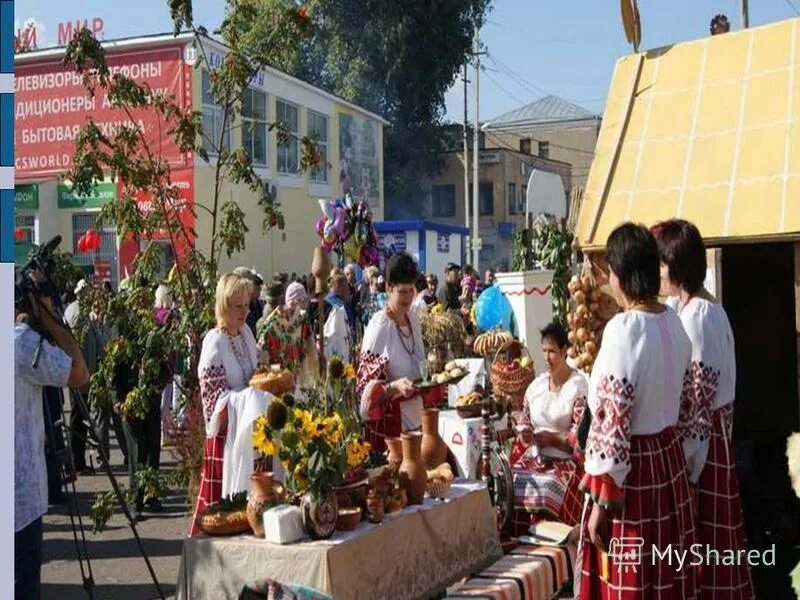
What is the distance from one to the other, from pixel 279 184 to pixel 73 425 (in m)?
17.9

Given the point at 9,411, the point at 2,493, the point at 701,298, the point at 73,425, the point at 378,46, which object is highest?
the point at 378,46

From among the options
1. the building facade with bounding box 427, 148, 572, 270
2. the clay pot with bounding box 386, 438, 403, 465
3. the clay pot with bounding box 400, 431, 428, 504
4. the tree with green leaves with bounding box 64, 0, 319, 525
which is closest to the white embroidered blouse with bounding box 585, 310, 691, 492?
the clay pot with bounding box 400, 431, 428, 504

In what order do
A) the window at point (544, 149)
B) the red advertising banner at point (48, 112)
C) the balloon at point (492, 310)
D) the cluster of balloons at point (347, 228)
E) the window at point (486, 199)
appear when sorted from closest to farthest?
1. the cluster of balloons at point (347, 228)
2. the balloon at point (492, 310)
3. the red advertising banner at point (48, 112)
4. the window at point (486, 199)
5. the window at point (544, 149)

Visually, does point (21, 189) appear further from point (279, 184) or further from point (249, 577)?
point (249, 577)

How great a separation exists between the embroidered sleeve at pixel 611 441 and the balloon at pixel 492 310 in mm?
8294

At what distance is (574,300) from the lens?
716 cm

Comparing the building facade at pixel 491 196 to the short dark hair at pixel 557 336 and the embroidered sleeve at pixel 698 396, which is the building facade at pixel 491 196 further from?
the embroidered sleeve at pixel 698 396

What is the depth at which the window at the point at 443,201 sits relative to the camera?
162ft

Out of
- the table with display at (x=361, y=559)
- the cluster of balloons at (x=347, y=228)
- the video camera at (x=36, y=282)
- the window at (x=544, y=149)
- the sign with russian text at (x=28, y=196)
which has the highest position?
the window at (x=544, y=149)

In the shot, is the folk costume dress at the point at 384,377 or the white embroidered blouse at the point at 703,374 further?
the folk costume dress at the point at 384,377

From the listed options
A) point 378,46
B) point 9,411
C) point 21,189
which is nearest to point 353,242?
point 9,411

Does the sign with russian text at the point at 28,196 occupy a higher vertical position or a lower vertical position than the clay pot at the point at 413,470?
higher

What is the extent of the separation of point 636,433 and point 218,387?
2.59 m

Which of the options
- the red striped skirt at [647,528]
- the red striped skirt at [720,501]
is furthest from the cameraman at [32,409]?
A: the red striped skirt at [720,501]
